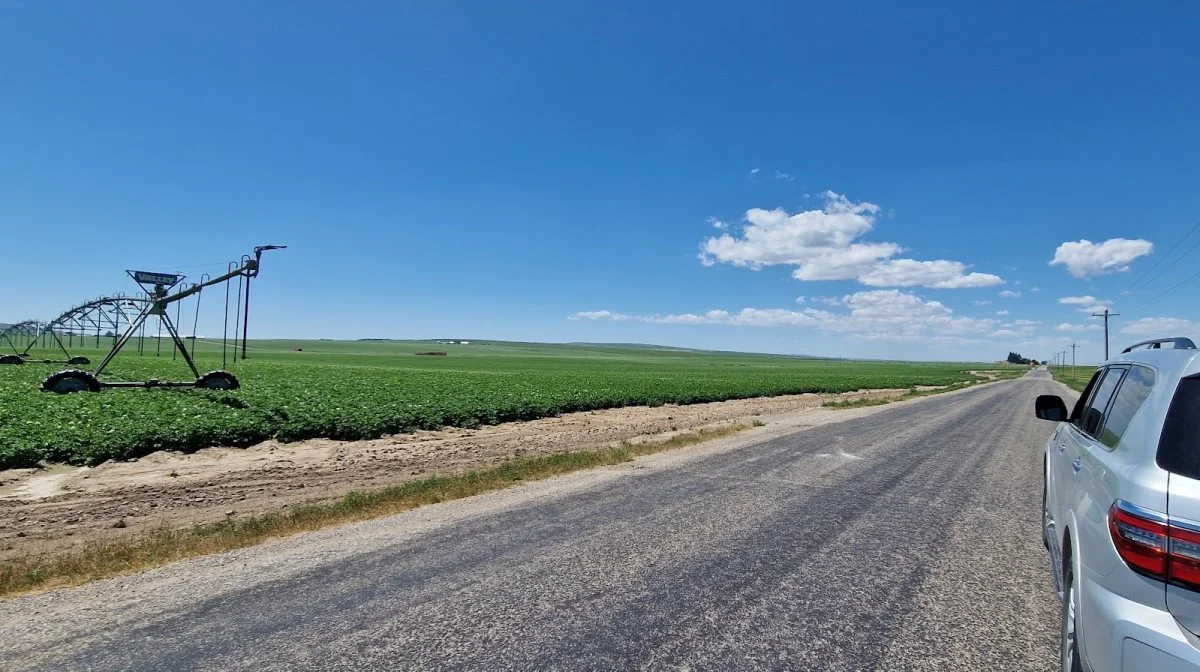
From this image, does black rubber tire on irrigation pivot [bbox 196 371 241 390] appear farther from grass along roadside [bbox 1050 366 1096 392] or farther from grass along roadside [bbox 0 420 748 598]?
grass along roadside [bbox 1050 366 1096 392]

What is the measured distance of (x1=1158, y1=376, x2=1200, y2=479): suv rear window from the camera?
2449 mm

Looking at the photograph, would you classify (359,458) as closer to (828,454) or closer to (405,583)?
(405,583)

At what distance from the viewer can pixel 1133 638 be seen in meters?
2.33

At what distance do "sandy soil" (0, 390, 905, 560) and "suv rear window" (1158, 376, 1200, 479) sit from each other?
1017 centimetres

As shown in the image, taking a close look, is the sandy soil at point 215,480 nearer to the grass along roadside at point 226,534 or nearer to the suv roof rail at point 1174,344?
the grass along roadside at point 226,534

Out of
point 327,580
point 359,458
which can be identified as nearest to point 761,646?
point 327,580

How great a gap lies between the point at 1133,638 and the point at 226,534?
810 cm

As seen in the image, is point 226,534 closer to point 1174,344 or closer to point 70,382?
point 1174,344

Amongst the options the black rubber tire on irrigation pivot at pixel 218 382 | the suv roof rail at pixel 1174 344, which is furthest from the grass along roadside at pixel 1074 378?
the black rubber tire on irrigation pivot at pixel 218 382

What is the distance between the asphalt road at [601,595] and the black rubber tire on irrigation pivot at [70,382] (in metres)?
19.8

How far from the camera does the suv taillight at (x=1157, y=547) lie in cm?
224

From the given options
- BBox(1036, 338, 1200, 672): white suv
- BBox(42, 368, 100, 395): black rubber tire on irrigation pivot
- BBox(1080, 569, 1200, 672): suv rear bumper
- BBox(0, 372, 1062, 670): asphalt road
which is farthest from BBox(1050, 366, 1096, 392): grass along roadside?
BBox(42, 368, 100, 395): black rubber tire on irrigation pivot

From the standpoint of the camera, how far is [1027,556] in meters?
5.94

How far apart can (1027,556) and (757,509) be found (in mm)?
2819
